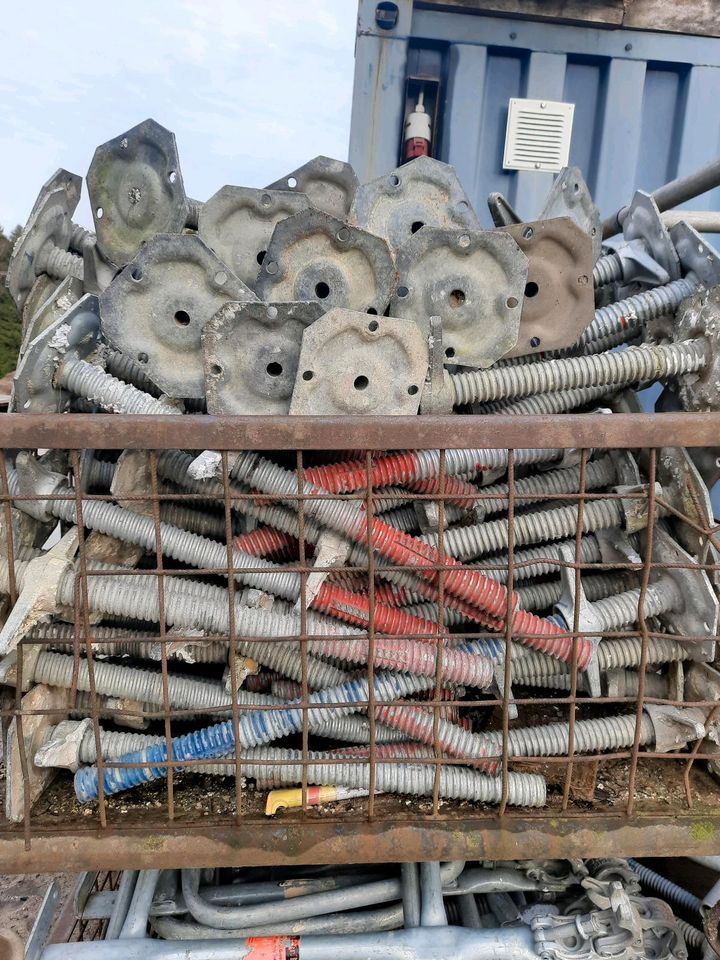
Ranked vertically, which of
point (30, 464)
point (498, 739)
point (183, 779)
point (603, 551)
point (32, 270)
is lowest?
point (183, 779)

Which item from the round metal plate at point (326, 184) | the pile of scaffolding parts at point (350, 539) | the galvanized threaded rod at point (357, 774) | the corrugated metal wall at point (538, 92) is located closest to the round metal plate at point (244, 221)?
the pile of scaffolding parts at point (350, 539)

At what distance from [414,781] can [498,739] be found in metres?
0.19

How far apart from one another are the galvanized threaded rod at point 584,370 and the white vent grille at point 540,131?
4.48ft

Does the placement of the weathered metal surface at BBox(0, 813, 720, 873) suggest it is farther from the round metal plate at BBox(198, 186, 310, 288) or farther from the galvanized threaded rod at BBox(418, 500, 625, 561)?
the round metal plate at BBox(198, 186, 310, 288)

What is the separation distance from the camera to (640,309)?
1.43m

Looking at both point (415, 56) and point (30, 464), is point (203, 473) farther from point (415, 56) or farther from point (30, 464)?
point (415, 56)

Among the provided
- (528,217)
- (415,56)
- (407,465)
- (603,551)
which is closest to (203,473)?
(407,465)

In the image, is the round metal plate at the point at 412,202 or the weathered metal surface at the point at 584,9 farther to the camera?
the weathered metal surface at the point at 584,9

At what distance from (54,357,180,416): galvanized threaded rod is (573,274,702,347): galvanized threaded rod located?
0.92 m

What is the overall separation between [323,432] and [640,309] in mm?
851

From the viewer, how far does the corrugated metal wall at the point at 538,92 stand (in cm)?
232

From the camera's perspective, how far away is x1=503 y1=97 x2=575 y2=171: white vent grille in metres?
2.34

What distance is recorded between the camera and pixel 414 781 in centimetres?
119

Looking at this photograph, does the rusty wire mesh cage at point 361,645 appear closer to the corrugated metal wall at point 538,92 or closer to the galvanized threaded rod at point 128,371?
the galvanized threaded rod at point 128,371
